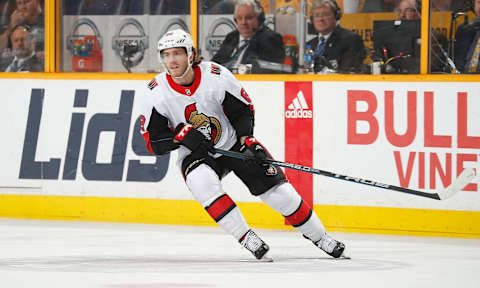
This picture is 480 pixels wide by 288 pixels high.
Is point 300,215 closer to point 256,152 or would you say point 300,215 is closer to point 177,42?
point 256,152

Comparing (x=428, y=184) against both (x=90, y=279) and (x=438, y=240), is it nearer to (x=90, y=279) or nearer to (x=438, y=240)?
(x=438, y=240)

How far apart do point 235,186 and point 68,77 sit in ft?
4.42

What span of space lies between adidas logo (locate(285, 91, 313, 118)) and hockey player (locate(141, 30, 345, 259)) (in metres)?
1.22

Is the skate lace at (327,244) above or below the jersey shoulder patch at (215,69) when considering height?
below

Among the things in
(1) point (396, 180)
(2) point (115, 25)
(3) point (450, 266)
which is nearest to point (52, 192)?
(2) point (115, 25)

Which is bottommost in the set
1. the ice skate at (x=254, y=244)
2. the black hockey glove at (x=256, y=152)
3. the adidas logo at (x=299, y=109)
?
the ice skate at (x=254, y=244)

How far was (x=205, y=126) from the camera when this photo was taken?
4.59 m

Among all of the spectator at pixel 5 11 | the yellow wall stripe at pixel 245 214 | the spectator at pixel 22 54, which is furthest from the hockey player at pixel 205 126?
the spectator at pixel 5 11

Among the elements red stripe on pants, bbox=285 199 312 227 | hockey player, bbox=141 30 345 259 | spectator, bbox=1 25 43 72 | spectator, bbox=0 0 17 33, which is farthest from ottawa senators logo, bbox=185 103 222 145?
spectator, bbox=0 0 17 33

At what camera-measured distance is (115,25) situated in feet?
20.7

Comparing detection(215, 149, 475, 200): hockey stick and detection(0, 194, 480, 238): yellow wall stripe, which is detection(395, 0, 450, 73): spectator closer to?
detection(0, 194, 480, 238): yellow wall stripe

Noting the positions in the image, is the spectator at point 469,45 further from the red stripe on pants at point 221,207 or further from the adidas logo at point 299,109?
the red stripe on pants at point 221,207

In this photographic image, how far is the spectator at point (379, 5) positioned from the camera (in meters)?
5.68

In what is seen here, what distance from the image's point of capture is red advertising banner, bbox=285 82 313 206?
5.79 meters
